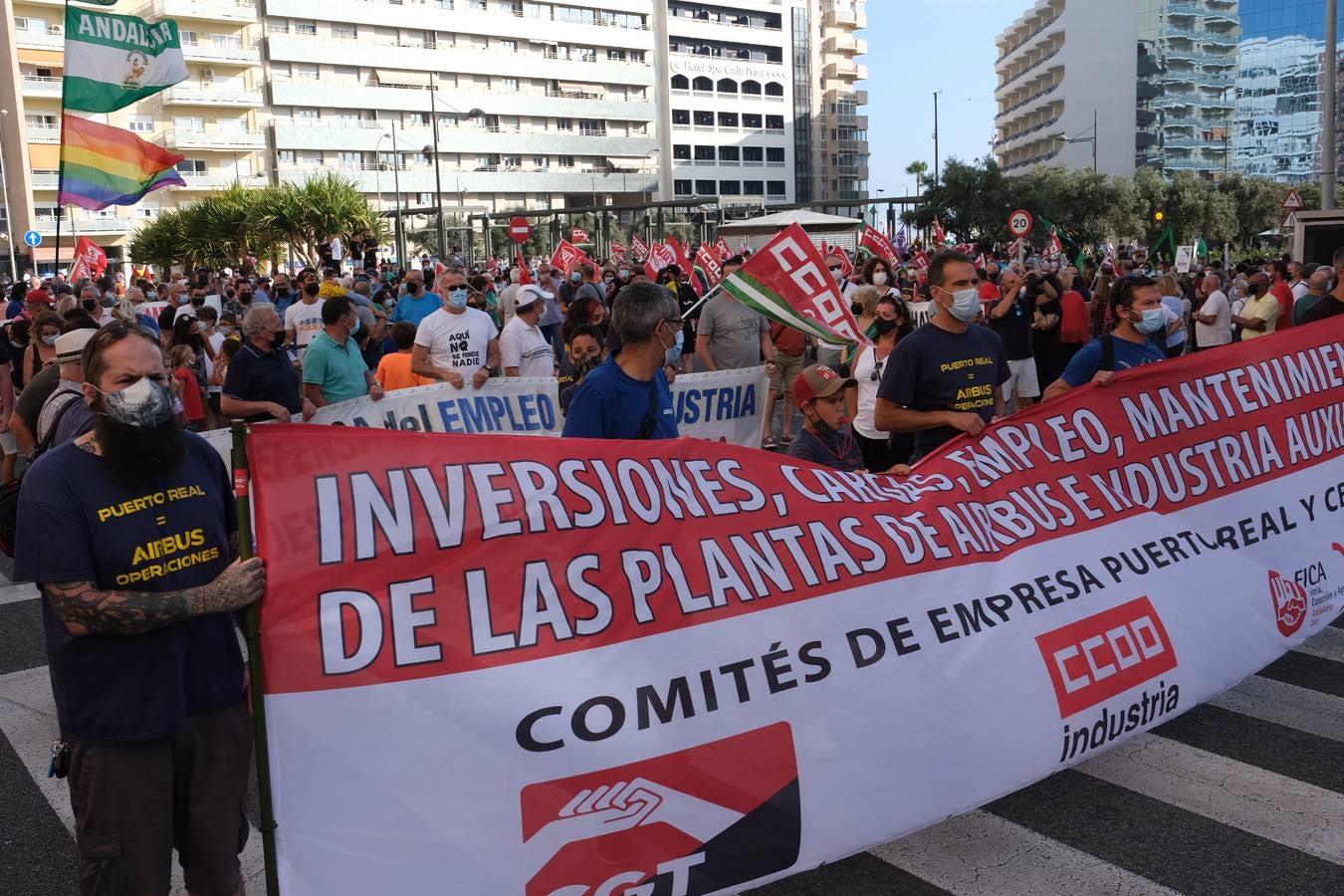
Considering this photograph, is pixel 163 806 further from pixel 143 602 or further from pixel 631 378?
pixel 631 378

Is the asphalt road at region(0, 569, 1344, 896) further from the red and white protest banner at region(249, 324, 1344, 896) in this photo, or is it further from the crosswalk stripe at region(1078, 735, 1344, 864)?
the red and white protest banner at region(249, 324, 1344, 896)

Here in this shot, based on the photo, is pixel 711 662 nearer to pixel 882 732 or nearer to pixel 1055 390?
pixel 882 732

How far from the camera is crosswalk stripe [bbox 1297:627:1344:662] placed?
6.36 m

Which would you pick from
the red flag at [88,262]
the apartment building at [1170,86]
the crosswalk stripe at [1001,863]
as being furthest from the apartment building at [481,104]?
the crosswalk stripe at [1001,863]

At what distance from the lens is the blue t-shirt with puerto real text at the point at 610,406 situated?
4883 mm

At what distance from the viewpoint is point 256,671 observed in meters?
3.10

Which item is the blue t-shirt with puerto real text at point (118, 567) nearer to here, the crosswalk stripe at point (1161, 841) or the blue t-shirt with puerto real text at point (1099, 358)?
the crosswalk stripe at point (1161, 841)

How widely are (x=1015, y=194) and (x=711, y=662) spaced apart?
217 ft

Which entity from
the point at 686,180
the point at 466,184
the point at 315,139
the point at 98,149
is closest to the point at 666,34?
the point at 686,180

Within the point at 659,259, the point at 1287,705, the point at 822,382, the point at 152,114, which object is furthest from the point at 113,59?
the point at 152,114

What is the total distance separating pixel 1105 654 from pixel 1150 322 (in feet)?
7.85

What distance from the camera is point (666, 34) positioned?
103m

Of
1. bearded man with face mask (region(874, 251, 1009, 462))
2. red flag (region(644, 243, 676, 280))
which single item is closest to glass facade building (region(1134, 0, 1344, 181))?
red flag (region(644, 243, 676, 280))

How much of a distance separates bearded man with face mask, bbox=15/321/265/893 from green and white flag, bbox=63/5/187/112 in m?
9.93
